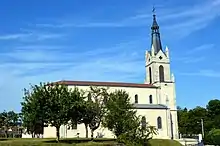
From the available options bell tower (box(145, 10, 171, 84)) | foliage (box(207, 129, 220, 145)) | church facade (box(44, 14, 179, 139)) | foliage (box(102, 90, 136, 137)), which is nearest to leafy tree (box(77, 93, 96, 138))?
foliage (box(102, 90, 136, 137))

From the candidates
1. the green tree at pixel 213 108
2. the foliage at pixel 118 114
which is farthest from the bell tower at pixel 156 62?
the foliage at pixel 118 114

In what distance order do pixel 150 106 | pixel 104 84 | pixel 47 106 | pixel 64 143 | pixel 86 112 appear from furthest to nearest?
pixel 150 106
pixel 104 84
pixel 86 112
pixel 47 106
pixel 64 143

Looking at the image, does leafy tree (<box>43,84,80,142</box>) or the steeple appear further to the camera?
the steeple

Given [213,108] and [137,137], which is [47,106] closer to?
[137,137]

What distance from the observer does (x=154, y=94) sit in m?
94.8

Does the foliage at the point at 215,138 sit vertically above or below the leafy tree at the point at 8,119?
below

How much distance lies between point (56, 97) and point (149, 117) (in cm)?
3357

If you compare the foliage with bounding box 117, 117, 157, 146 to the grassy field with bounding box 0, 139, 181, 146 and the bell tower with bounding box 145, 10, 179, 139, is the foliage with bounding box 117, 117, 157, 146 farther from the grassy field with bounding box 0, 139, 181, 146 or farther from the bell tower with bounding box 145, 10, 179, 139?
the bell tower with bounding box 145, 10, 179, 139

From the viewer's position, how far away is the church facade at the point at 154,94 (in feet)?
275

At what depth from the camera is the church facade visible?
83.8m

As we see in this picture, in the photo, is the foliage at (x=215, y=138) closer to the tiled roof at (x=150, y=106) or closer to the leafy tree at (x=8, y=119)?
the tiled roof at (x=150, y=106)

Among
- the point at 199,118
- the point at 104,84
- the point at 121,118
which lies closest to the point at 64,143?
the point at 121,118

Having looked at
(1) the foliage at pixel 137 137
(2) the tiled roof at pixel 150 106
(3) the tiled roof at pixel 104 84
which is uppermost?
(3) the tiled roof at pixel 104 84

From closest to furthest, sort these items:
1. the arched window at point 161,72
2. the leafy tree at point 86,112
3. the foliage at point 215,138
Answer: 1. the leafy tree at point 86,112
2. the foliage at point 215,138
3. the arched window at point 161,72
